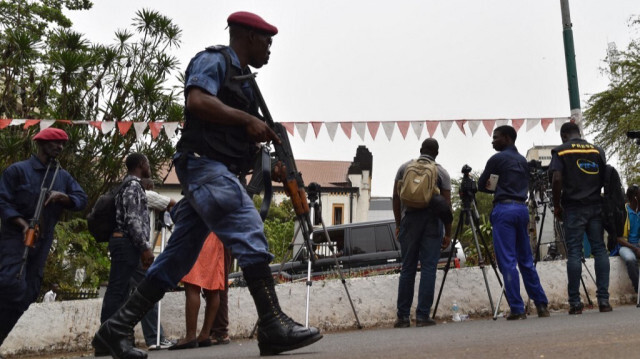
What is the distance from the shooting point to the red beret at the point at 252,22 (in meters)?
4.06

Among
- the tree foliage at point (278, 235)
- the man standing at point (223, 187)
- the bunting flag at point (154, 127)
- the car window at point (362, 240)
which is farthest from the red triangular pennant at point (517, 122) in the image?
the tree foliage at point (278, 235)

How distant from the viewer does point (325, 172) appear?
217ft

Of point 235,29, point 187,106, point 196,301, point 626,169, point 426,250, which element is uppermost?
point 626,169

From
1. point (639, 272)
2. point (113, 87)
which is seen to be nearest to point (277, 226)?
point (113, 87)

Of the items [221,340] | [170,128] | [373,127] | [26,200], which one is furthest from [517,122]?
[26,200]

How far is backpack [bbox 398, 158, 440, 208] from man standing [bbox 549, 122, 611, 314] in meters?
1.23

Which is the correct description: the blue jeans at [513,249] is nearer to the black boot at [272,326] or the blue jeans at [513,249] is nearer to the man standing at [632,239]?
the man standing at [632,239]

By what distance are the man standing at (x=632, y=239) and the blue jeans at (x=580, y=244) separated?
1.72 meters

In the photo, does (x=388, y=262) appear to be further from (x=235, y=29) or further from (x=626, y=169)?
(x=626, y=169)

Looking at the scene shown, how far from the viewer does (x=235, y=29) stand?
13.4 ft

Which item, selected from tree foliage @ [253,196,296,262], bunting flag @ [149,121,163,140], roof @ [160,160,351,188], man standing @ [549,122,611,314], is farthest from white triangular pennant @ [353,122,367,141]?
roof @ [160,160,351,188]

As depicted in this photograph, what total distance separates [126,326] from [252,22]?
1.68 m

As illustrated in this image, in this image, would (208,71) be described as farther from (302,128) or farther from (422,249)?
(302,128)

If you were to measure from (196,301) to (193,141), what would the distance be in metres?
3.17
